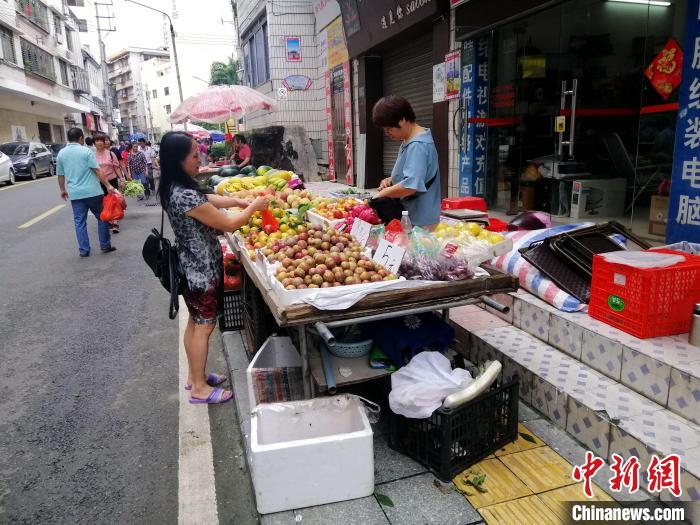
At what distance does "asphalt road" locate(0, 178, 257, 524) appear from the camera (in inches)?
109

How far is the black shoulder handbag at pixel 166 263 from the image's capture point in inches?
141

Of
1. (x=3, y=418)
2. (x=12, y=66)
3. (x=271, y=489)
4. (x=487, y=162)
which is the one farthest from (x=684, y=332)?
(x=12, y=66)

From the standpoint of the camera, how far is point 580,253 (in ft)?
13.3

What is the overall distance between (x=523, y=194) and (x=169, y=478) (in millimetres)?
6493

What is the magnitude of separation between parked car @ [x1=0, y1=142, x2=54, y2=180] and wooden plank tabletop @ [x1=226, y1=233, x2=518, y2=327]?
2430 centimetres

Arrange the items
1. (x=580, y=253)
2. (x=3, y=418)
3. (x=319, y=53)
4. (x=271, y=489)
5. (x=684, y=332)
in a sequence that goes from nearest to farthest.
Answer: (x=271, y=489) < (x=684, y=332) < (x=3, y=418) < (x=580, y=253) < (x=319, y=53)

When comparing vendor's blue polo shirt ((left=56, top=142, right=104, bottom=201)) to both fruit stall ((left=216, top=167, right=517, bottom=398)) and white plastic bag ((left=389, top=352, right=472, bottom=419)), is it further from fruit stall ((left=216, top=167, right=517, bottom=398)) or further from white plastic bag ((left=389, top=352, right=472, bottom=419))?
white plastic bag ((left=389, top=352, right=472, bottom=419))

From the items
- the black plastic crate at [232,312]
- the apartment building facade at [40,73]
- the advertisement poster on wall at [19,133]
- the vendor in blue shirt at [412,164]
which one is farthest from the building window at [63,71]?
the vendor in blue shirt at [412,164]

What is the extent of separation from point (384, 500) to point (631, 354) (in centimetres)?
168

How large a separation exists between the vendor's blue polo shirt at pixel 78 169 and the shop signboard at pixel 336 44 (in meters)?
7.29

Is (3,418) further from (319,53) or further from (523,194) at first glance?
(319,53)

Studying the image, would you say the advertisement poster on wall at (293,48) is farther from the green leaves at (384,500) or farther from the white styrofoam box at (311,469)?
the green leaves at (384,500)

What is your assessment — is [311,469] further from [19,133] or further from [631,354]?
[19,133]

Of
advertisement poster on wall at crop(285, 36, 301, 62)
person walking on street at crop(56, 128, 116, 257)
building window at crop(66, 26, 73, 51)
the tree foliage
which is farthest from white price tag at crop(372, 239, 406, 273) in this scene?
the tree foliage
